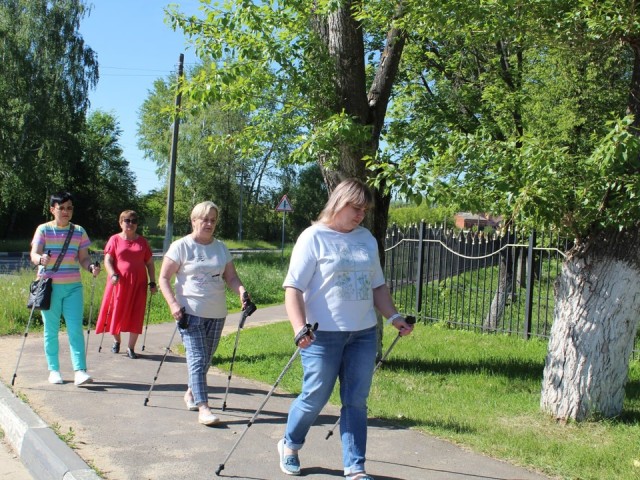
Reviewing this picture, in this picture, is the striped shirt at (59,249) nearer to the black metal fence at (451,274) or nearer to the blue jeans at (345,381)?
the blue jeans at (345,381)

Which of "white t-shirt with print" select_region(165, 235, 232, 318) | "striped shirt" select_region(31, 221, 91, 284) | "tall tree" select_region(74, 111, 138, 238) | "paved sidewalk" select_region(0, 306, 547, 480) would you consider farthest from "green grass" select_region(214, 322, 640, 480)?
"tall tree" select_region(74, 111, 138, 238)

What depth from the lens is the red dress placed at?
8.50 m

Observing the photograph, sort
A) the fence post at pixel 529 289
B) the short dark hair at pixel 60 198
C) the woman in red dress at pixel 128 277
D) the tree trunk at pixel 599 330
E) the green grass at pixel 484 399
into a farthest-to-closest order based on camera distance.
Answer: the fence post at pixel 529 289 < the woman in red dress at pixel 128 277 < the short dark hair at pixel 60 198 < the tree trunk at pixel 599 330 < the green grass at pixel 484 399

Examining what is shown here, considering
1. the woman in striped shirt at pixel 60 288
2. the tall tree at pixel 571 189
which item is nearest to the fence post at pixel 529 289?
the tall tree at pixel 571 189

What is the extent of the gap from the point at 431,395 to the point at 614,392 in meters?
1.75

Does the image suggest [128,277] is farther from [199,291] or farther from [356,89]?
[356,89]

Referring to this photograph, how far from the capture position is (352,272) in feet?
13.8

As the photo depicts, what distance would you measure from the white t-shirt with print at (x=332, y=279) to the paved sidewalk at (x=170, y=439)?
3.38 ft

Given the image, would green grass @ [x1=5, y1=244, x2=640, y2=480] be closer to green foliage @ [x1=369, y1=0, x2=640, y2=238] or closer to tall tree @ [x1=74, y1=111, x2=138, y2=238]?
green foliage @ [x1=369, y1=0, x2=640, y2=238]

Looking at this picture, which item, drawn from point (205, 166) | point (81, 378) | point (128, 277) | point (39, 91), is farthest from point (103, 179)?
point (81, 378)

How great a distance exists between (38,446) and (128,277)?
12.7 ft

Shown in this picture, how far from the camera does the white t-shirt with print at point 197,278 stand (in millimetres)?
5641

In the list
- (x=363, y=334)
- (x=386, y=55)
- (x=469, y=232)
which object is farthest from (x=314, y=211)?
(x=363, y=334)

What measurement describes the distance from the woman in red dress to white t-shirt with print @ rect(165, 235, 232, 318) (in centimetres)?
290
